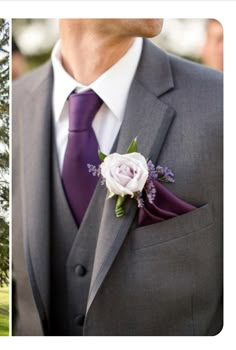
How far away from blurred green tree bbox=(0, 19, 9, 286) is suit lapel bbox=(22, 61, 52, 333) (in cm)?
6

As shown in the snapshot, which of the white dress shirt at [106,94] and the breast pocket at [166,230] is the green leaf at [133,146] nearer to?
the white dress shirt at [106,94]

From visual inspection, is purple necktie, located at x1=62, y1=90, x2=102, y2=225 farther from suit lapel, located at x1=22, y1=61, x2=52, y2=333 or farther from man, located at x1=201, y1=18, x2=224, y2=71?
man, located at x1=201, y1=18, x2=224, y2=71

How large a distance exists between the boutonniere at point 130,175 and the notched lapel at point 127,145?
2 centimetres

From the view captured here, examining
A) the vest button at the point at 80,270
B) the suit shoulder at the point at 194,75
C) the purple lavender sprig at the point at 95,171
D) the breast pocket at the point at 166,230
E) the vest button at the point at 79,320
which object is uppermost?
the suit shoulder at the point at 194,75

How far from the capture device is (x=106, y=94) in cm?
216

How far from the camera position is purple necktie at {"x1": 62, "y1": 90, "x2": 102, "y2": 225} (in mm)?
2139

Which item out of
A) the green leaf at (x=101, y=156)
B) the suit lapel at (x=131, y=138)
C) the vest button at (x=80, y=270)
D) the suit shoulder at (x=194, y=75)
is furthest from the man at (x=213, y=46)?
the vest button at (x=80, y=270)

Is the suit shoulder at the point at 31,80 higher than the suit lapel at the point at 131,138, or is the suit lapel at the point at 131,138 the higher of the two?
the suit shoulder at the point at 31,80

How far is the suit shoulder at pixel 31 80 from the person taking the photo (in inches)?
84.9

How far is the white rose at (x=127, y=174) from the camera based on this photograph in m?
2.08

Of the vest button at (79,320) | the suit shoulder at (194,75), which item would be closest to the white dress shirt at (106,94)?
the suit shoulder at (194,75)

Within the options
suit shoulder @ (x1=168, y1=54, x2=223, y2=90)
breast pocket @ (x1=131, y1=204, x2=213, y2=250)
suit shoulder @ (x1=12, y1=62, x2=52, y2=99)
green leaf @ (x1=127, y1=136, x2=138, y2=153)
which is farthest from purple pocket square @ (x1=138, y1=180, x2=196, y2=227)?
suit shoulder @ (x1=12, y1=62, x2=52, y2=99)

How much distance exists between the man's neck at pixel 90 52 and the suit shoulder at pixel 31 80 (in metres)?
0.07

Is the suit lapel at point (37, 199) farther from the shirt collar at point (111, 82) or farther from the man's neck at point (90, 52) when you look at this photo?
the man's neck at point (90, 52)
